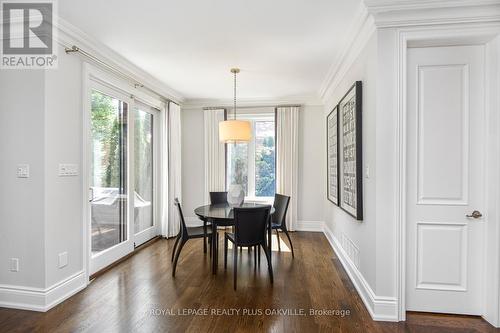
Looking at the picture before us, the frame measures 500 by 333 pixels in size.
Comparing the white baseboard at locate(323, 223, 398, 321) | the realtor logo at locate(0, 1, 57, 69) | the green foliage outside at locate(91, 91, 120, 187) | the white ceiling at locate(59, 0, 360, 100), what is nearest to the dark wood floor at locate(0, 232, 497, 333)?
the white baseboard at locate(323, 223, 398, 321)

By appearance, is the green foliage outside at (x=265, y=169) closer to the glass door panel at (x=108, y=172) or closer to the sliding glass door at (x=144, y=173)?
the sliding glass door at (x=144, y=173)

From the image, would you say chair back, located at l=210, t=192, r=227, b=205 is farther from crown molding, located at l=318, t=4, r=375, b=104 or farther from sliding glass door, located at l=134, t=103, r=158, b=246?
crown molding, located at l=318, t=4, r=375, b=104

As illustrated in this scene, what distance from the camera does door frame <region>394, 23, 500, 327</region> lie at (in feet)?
6.72

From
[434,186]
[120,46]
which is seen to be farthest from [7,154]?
[434,186]

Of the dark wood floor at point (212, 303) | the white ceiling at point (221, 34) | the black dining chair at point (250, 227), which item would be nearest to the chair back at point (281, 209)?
the dark wood floor at point (212, 303)

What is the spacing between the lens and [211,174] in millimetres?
5156

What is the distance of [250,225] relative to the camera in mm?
2846

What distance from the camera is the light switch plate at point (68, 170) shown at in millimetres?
2470

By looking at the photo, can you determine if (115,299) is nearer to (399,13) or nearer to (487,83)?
(399,13)

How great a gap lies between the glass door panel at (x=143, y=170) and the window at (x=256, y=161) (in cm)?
151

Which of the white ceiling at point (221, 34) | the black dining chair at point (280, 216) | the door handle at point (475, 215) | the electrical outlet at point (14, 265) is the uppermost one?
the white ceiling at point (221, 34)

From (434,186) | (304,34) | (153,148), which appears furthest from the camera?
(153,148)

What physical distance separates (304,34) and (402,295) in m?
2.57

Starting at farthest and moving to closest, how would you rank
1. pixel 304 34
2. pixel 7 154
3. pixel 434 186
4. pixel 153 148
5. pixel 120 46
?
pixel 153 148 → pixel 120 46 → pixel 304 34 → pixel 7 154 → pixel 434 186
